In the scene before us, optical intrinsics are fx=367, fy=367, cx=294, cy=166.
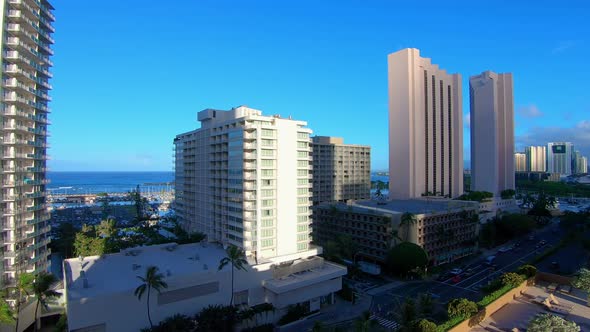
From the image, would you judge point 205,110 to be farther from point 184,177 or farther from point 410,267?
point 410,267

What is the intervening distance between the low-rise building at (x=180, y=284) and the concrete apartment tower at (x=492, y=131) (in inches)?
3189

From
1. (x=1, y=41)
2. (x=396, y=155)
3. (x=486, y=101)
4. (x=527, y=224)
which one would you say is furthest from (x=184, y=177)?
(x=486, y=101)

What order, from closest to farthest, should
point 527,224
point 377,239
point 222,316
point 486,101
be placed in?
point 222,316 → point 377,239 → point 527,224 → point 486,101

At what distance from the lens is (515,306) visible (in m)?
29.9

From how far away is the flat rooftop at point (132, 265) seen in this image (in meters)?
33.0

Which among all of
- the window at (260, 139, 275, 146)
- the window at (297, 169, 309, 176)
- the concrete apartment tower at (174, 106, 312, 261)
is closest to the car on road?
the concrete apartment tower at (174, 106, 312, 261)

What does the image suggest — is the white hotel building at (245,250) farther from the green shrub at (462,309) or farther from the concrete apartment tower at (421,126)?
the concrete apartment tower at (421,126)

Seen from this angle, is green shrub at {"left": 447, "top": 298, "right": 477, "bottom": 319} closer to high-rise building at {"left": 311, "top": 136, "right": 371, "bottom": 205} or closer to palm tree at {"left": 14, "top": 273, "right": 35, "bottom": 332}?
palm tree at {"left": 14, "top": 273, "right": 35, "bottom": 332}

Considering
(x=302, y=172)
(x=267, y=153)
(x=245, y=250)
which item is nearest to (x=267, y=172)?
(x=267, y=153)

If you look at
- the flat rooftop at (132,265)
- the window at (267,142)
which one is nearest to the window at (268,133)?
the window at (267,142)

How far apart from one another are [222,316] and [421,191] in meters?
72.7

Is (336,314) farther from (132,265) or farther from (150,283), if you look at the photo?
(132,265)

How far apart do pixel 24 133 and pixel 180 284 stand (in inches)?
987

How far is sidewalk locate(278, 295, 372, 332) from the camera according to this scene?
37.6m
